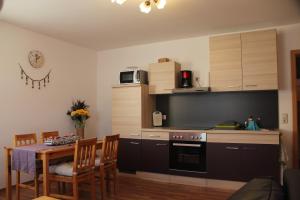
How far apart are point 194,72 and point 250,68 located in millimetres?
1020

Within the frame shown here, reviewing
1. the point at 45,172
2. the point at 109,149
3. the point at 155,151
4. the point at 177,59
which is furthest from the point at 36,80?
the point at 177,59

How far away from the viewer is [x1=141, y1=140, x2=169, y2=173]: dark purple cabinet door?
13.5 feet

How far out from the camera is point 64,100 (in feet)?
15.3

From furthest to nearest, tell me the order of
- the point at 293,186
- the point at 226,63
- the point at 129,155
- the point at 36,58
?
the point at 129,155, the point at 36,58, the point at 226,63, the point at 293,186

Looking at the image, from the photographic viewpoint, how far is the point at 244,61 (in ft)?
12.6

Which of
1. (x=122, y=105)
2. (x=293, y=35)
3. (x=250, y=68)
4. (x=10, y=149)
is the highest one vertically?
(x=293, y=35)

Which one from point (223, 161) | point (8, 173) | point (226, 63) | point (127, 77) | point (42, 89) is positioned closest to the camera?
point (8, 173)

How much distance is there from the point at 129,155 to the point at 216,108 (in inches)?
69.5

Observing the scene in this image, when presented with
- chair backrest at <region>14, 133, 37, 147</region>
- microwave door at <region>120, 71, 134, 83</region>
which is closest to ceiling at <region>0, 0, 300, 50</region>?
microwave door at <region>120, 71, 134, 83</region>

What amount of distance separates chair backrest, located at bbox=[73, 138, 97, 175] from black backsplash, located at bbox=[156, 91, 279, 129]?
192 cm

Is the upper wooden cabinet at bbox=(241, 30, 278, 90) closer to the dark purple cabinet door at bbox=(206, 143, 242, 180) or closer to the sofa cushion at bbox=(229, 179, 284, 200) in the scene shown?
the dark purple cabinet door at bbox=(206, 143, 242, 180)

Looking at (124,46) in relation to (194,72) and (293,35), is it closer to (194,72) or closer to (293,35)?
(194,72)

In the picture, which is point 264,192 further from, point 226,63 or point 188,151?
point 226,63

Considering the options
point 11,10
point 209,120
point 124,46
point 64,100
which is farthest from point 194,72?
point 11,10
